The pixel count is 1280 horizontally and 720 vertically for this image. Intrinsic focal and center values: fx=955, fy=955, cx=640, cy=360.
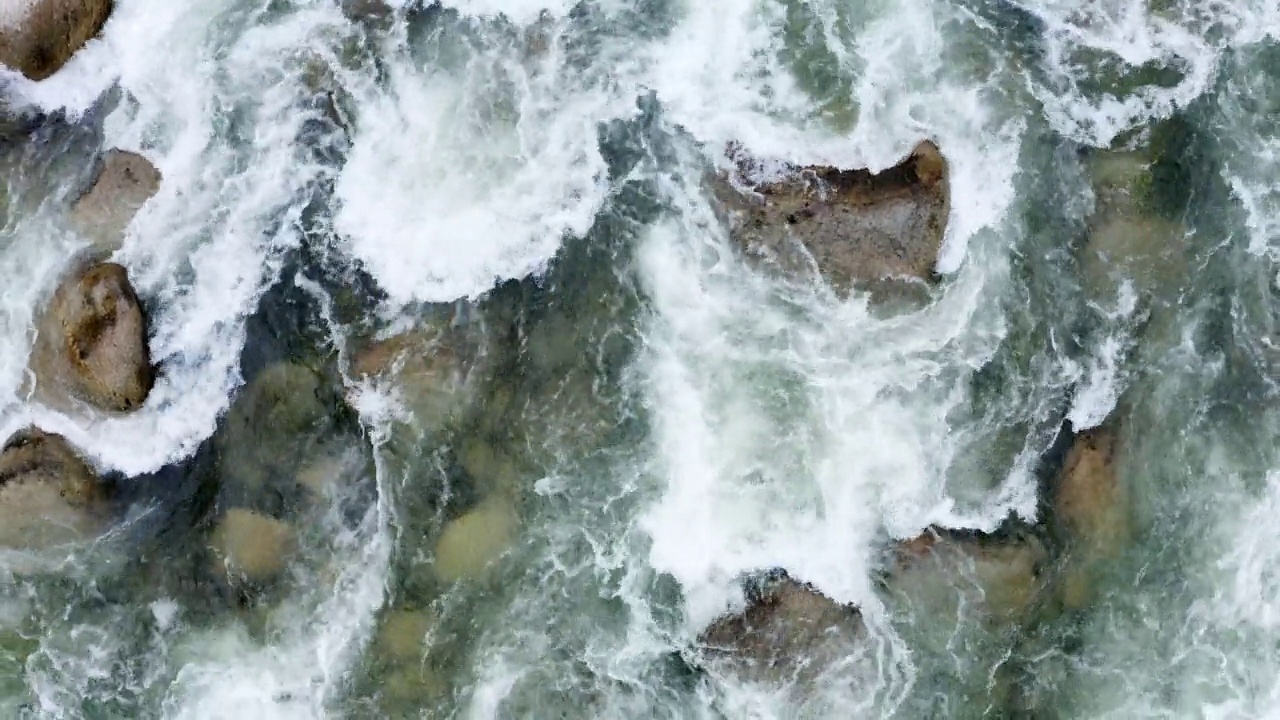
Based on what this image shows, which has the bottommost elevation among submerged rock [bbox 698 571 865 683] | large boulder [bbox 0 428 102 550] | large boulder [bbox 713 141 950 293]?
submerged rock [bbox 698 571 865 683]

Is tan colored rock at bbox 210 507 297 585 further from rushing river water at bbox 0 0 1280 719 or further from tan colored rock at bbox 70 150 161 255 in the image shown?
tan colored rock at bbox 70 150 161 255

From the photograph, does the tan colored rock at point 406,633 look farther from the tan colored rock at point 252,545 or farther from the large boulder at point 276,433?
the large boulder at point 276,433

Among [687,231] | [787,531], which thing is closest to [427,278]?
[687,231]

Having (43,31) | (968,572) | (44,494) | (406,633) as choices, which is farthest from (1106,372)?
(43,31)

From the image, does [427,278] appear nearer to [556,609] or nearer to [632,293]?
[632,293]

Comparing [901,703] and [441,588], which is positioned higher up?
[441,588]

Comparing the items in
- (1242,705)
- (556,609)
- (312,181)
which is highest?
(312,181)

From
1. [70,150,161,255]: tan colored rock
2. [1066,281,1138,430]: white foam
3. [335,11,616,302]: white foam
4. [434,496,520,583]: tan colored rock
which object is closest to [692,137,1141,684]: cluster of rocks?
[1066,281,1138,430]: white foam
